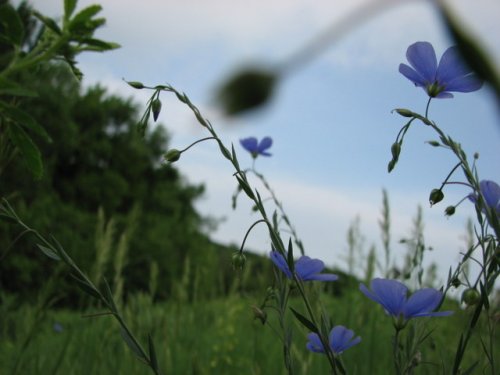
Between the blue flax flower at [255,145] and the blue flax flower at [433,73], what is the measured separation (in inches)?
33.9

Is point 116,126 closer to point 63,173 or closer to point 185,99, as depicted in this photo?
point 63,173

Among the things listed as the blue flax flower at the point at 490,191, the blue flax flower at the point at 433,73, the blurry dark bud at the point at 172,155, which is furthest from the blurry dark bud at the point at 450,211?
the blurry dark bud at the point at 172,155

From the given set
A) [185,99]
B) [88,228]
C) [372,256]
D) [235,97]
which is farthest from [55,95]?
[235,97]

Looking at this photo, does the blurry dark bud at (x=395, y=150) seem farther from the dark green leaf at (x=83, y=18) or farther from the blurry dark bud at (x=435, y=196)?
the dark green leaf at (x=83, y=18)

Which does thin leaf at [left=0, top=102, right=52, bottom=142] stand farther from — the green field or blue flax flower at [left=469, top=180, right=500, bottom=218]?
the green field

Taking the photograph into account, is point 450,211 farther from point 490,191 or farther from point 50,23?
point 50,23

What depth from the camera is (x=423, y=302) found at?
0.81 m

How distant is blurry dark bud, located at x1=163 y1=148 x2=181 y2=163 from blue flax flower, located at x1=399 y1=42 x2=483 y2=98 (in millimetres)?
376

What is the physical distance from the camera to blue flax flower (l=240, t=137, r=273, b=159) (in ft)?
5.78

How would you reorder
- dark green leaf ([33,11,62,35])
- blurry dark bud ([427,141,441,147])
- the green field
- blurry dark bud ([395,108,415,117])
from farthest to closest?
the green field, blurry dark bud ([427,141,441,147]), blurry dark bud ([395,108,415,117]), dark green leaf ([33,11,62,35])

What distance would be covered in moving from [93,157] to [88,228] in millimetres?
1457

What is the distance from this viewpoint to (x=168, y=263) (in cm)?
816

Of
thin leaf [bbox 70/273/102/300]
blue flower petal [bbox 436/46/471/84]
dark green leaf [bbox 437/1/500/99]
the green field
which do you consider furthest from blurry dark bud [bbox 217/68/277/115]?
the green field

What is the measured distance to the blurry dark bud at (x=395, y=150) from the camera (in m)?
0.86
